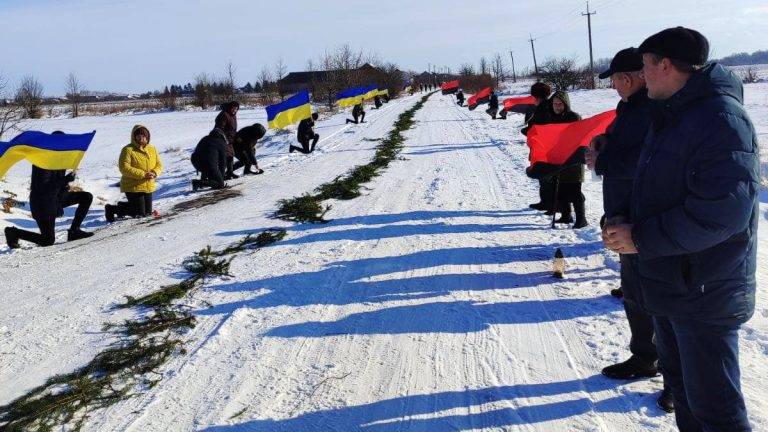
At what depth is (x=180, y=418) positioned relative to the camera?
309 cm

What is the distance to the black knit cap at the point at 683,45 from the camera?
2.11 metres

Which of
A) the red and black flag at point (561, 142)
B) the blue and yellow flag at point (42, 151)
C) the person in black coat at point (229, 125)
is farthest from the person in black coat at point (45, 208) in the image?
the red and black flag at point (561, 142)

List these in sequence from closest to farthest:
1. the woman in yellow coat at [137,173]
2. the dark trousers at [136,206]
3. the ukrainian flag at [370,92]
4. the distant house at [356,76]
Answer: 1. the woman in yellow coat at [137,173]
2. the dark trousers at [136,206]
3. the ukrainian flag at [370,92]
4. the distant house at [356,76]

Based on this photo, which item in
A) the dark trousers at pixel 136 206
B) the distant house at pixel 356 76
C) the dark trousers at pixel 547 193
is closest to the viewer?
the dark trousers at pixel 547 193

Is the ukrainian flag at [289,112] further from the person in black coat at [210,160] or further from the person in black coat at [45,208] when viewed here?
the person in black coat at [45,208]

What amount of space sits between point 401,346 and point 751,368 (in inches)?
87.5

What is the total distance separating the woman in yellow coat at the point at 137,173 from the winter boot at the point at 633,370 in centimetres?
771

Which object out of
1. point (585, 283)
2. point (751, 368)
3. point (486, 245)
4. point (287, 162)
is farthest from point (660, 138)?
point (287, 162)

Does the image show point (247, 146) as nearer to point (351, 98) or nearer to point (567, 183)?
point (567, 183)

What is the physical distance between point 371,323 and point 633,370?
190cm

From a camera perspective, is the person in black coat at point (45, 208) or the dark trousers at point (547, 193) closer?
the dark trousers at point (547, 193)

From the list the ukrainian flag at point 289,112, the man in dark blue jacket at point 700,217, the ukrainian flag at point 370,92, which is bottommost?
the man in dark blue jacket at point 700,217

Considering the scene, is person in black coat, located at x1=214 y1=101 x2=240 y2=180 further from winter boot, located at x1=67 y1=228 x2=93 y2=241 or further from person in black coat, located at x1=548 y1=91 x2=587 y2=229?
person in black coat, located at x1=548 y1=91 x2=587 y2=229

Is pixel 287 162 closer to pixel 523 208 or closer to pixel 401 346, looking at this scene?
pixel 523 208
